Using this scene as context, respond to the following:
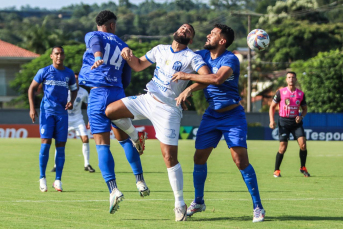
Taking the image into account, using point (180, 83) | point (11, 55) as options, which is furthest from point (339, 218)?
point (11, 55)

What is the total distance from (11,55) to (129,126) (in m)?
57.2

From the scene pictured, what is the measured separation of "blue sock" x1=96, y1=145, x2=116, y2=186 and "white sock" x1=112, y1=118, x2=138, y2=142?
326mm

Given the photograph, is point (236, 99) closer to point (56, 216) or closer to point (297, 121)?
point (56, 216)

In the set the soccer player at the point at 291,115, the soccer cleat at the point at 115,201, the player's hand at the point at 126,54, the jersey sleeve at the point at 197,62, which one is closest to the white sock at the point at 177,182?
the soccer cleat at the point at 115,201

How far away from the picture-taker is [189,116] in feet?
136

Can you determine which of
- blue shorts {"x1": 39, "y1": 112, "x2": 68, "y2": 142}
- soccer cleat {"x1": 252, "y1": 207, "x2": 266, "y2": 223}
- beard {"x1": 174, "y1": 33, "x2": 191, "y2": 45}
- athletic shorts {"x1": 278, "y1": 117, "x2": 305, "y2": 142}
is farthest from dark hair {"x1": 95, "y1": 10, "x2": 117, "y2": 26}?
athletic shorts {"x1": 278, "y1": 117, "x2": 305, "y2": 142}

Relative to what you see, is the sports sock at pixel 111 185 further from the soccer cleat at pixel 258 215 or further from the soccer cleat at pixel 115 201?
the soccer cleat at pixel 258 215

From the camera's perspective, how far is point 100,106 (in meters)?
7.70

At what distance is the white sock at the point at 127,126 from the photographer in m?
7.73

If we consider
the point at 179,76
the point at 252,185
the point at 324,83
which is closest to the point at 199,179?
the point at 252,185

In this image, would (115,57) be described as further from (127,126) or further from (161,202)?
(161,202)

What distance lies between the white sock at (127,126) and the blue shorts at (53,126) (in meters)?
2.56

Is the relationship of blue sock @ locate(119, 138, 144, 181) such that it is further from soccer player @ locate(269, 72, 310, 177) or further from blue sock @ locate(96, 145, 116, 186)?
soccer player @ locate(269, 72, 310, 177)

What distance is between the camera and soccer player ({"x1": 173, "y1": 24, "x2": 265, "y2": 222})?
721 centimetres
